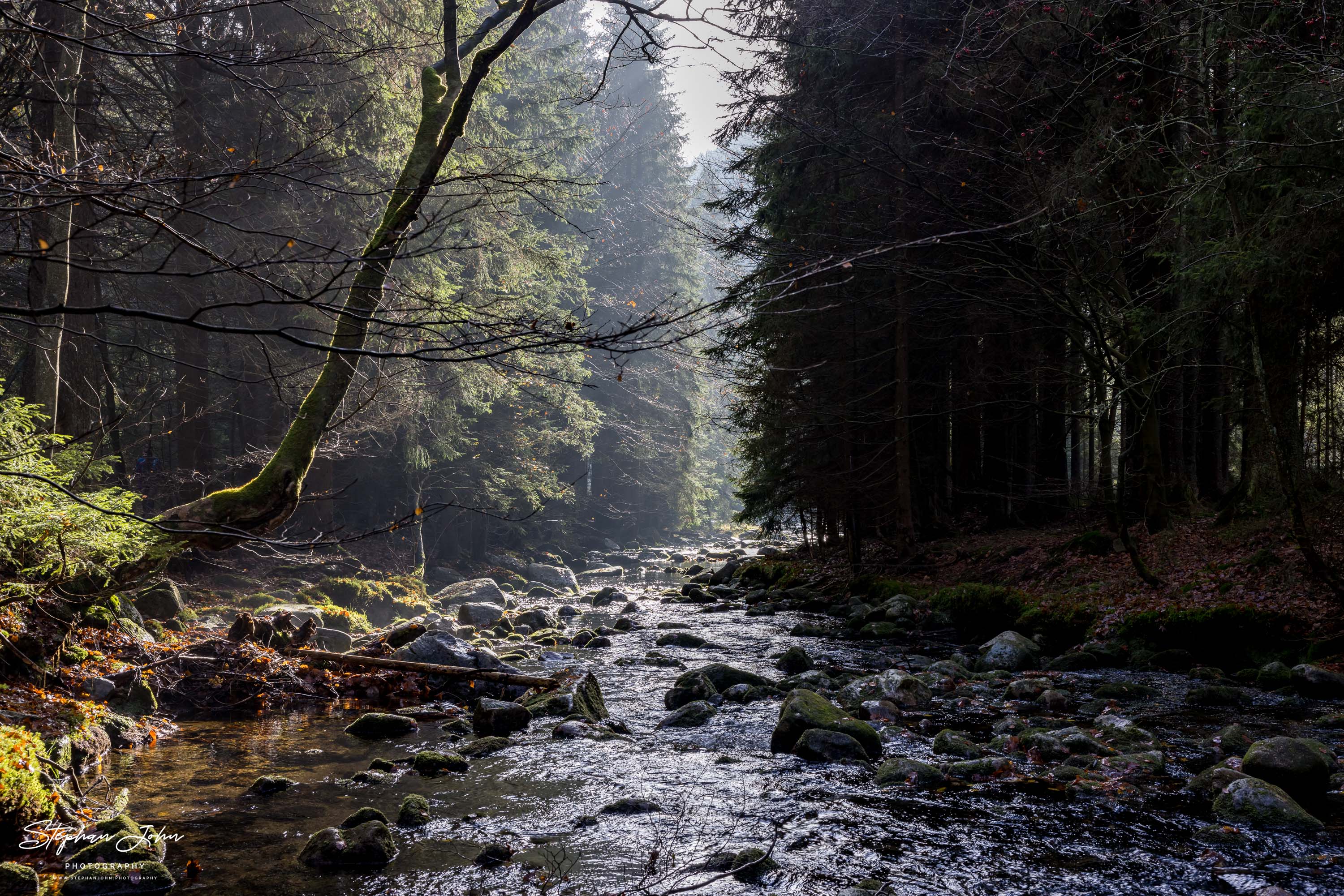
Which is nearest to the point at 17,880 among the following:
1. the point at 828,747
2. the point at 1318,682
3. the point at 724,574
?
the point at 828,747

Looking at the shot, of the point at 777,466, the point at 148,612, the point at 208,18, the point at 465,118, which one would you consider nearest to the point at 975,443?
the point at 777,466

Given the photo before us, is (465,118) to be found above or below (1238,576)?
above

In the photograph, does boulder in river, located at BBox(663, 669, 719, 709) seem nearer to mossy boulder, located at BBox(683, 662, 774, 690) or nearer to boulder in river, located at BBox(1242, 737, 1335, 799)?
mossy boulder, located at BBox(683, 662, 774, 690)

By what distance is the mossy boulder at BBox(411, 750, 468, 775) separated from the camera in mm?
5473

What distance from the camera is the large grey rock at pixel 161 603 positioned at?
30.0 feet

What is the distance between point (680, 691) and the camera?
24.1ft

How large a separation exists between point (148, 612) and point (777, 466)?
10.5 m

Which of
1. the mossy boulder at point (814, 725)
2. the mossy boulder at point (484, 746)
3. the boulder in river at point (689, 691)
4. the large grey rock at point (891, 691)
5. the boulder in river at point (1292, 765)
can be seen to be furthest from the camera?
the boulder in river at point (689, 691)

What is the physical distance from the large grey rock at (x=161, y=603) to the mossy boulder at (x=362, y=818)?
6085 millimetres

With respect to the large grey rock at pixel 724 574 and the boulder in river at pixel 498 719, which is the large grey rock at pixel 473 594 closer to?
the large grey rock at pixel 724 574

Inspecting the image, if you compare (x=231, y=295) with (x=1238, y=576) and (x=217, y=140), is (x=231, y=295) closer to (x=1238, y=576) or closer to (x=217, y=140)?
(x=217, y=140)

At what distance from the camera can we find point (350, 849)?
4000 mm

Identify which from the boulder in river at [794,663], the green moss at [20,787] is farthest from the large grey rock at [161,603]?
the boulder in river at [794,663]

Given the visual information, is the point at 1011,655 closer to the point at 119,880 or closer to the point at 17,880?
the point at 119,880
